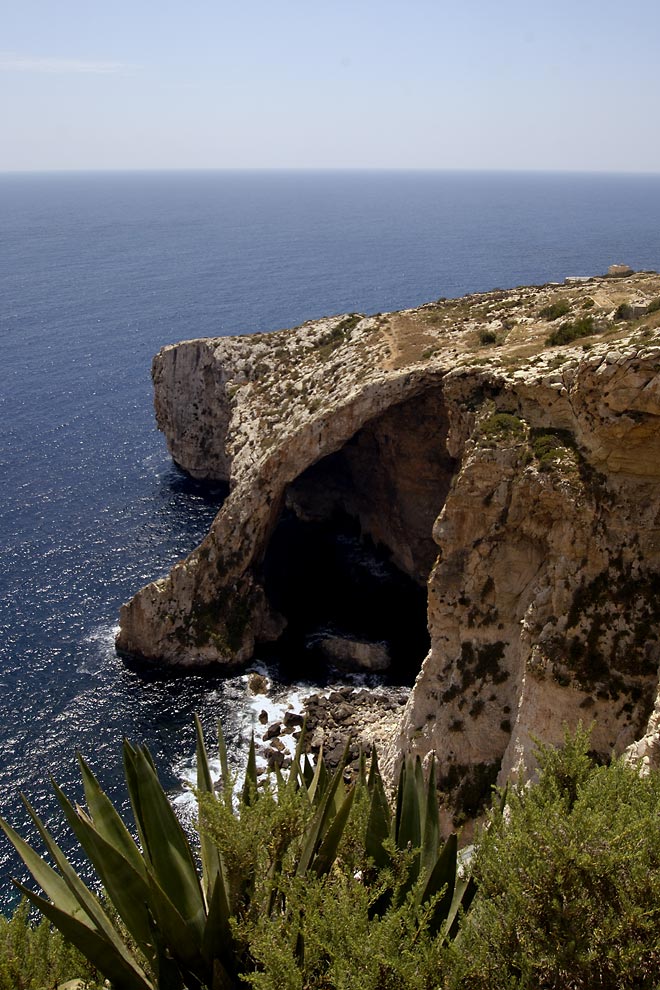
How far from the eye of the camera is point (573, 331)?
3350 centimetres

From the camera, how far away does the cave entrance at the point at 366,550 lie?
137 feet

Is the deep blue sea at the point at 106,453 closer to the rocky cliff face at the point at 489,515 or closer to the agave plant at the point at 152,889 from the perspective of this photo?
the rocky cliff face at the point at 489,515

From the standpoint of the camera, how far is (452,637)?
98.9 feet

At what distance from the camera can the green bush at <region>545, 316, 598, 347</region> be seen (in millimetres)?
33344

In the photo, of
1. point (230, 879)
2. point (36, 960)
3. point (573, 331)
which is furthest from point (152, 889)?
point (573, 331)

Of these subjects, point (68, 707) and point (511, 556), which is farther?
point (68, 707)

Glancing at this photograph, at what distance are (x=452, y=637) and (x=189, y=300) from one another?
108m

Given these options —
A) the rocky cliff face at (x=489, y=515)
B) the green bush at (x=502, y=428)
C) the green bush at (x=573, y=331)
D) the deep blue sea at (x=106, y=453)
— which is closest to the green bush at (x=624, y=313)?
the rocky cliff face at (x=489, y=515)

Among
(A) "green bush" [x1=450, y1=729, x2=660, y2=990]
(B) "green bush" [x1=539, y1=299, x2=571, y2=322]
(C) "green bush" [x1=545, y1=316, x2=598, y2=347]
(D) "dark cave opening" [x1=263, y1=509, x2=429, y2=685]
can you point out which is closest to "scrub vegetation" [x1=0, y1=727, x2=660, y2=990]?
(A) "green bush" [x1=450, y1=729, x2=660, y2=990]

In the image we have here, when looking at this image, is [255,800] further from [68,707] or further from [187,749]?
[68,707]

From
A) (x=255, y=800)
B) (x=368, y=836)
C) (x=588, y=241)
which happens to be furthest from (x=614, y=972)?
(x=588, y=241)


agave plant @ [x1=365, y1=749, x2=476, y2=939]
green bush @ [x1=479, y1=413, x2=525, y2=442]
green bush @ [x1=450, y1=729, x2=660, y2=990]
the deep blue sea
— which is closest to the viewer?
green bush @ [x1=450, y1=729, x2=660, y2=990]

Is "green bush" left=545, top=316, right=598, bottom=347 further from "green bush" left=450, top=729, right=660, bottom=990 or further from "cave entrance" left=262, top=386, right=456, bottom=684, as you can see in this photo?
"green bush" left=450, top=729, right=660, bottom=990

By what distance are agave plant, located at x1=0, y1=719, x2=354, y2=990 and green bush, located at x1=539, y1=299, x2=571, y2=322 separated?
3245 cm
